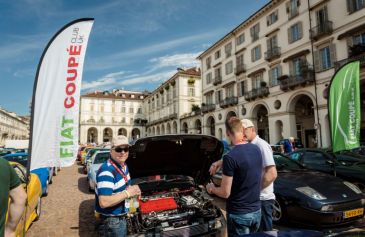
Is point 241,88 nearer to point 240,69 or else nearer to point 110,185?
point 240,69

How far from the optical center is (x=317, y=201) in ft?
15.3

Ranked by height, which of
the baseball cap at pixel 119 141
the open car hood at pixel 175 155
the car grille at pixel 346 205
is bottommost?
the car grille at pixel 346 205

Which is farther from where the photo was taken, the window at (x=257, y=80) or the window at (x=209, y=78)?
the window at (x=209, y=78)

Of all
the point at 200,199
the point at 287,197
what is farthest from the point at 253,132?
the point at 287,197

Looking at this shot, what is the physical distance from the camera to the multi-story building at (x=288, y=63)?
70.7 feet

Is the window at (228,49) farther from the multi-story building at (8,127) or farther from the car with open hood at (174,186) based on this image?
the multi-story building at (8,127)

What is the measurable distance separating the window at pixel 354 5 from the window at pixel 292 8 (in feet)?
17.1

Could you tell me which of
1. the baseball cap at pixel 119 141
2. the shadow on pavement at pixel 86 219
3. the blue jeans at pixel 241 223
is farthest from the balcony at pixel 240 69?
the baseball cap at pixel 119 141

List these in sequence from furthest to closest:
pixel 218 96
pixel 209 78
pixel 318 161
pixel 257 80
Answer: pixel 209 78 < pixel 218 96 < pixel 257 80 < pixel 318 161

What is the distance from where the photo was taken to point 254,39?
31.4m

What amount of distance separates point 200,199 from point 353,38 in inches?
873

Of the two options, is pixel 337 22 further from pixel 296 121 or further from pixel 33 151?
pixel 33 151

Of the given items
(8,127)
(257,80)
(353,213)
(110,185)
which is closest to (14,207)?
(110,185)

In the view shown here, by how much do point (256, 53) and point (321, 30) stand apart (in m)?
9.08
